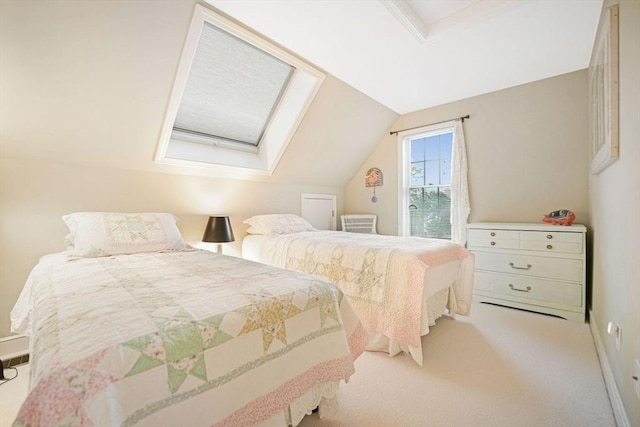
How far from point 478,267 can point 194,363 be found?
3.12 meters

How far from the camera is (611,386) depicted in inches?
58.1

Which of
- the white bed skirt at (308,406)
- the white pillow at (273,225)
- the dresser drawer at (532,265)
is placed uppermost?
the white pillow at (273,225)

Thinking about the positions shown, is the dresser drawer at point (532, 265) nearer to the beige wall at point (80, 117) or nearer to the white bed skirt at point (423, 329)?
the white bed skirt at point (423, 329)

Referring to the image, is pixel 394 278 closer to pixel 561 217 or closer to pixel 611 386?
pixel 611 386

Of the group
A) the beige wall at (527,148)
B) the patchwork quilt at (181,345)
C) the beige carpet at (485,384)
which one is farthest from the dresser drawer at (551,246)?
the patchwork quilt at (181,345)

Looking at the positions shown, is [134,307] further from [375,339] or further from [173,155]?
[173,155]

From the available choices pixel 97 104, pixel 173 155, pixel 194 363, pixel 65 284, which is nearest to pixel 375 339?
pixel 194 363

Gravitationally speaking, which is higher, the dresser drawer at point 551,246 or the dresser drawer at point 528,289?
the dresser drawer at point 551,246

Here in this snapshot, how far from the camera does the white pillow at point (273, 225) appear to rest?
320cm

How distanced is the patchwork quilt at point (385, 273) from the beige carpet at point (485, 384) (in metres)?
0.24

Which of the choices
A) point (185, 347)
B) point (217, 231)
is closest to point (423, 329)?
point (185, 347)

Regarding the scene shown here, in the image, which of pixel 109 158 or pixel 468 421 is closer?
pixel 468 421

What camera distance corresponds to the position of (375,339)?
206cm

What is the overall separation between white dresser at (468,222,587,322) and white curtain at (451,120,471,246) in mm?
350
